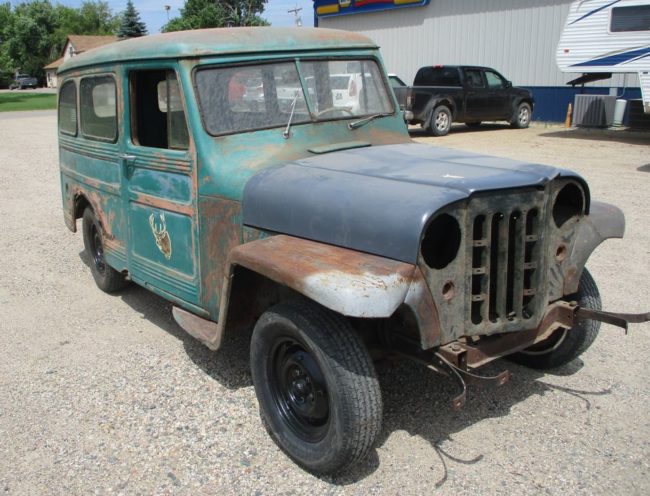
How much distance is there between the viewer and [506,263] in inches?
114

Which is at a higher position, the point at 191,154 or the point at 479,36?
the point at 479,36

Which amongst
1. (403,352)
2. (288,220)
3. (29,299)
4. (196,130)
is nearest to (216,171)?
(196,130)

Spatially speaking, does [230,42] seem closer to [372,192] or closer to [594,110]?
[372,192]

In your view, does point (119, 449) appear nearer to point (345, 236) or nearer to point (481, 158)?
point (345, 236)

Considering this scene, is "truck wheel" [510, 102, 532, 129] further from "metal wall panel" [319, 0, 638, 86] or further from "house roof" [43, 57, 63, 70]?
"house roof" [43, 57, 63, 70]

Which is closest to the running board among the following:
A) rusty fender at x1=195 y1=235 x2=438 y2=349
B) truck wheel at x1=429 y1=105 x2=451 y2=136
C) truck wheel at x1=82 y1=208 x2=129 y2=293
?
rusty fender at x1=195 y1=235 x2=438 y2=349

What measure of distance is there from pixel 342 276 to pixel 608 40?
14311 millimetres

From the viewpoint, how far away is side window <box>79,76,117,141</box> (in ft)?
14.8

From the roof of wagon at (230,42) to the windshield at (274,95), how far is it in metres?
0.10

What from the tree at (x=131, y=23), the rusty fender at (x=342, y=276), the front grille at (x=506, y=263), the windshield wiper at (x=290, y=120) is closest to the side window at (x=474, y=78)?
the windshield wiper at (x=290, y=120)

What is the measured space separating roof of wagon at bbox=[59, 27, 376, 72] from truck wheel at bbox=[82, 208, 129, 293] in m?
1.64

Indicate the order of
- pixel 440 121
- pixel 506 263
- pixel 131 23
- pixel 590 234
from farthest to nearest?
pixel 131 23 → pixel 440 121 → pixel 590 234 → pixel 506 263

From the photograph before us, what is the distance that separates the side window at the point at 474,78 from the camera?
661 inches

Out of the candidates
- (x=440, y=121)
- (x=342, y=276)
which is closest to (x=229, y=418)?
(x=342, y=276)
